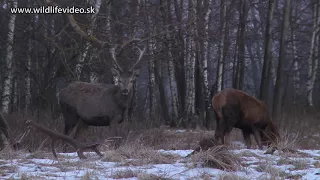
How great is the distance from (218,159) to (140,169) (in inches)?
38.8

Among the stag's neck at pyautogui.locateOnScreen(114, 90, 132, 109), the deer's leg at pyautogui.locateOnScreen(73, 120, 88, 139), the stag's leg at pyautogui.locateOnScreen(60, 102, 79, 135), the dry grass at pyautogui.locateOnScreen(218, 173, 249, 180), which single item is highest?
the stag's neck at pyautogui.locateOnScreen(114, 90, 132, 109)

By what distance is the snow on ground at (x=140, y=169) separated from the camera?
19.3 feet

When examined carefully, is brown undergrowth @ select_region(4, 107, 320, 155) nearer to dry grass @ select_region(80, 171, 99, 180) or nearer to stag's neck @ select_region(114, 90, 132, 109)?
stag's neck @ select_region(114, 90, 132, 109)

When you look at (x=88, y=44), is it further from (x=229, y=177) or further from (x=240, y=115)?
(x=229, y=177)

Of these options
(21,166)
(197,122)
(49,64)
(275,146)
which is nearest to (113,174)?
(21,166)

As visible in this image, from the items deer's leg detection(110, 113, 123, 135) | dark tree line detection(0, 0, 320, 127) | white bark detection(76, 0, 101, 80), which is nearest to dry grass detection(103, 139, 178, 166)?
deer's leg detection(110, 113, 123, 135)

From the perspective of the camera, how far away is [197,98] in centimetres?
2097

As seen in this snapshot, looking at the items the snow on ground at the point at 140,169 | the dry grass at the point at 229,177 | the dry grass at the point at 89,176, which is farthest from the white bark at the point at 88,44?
the dry grass at the point at 229,177

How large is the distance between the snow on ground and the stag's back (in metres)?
4.41

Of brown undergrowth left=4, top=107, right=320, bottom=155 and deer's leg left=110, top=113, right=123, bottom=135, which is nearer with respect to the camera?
brown undergrowth left=4, top=107, right=320, bottom=155

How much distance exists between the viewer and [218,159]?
6535mm

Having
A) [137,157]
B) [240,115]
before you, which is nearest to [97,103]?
[240,115]

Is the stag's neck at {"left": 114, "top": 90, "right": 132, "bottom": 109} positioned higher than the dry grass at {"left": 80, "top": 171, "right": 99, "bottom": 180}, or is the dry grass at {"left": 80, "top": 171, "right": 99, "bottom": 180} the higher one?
the stag's neck at {"left": 114, "top": 90, "right": 132, "bottom": 109}

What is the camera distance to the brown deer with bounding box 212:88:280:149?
36.8ft
